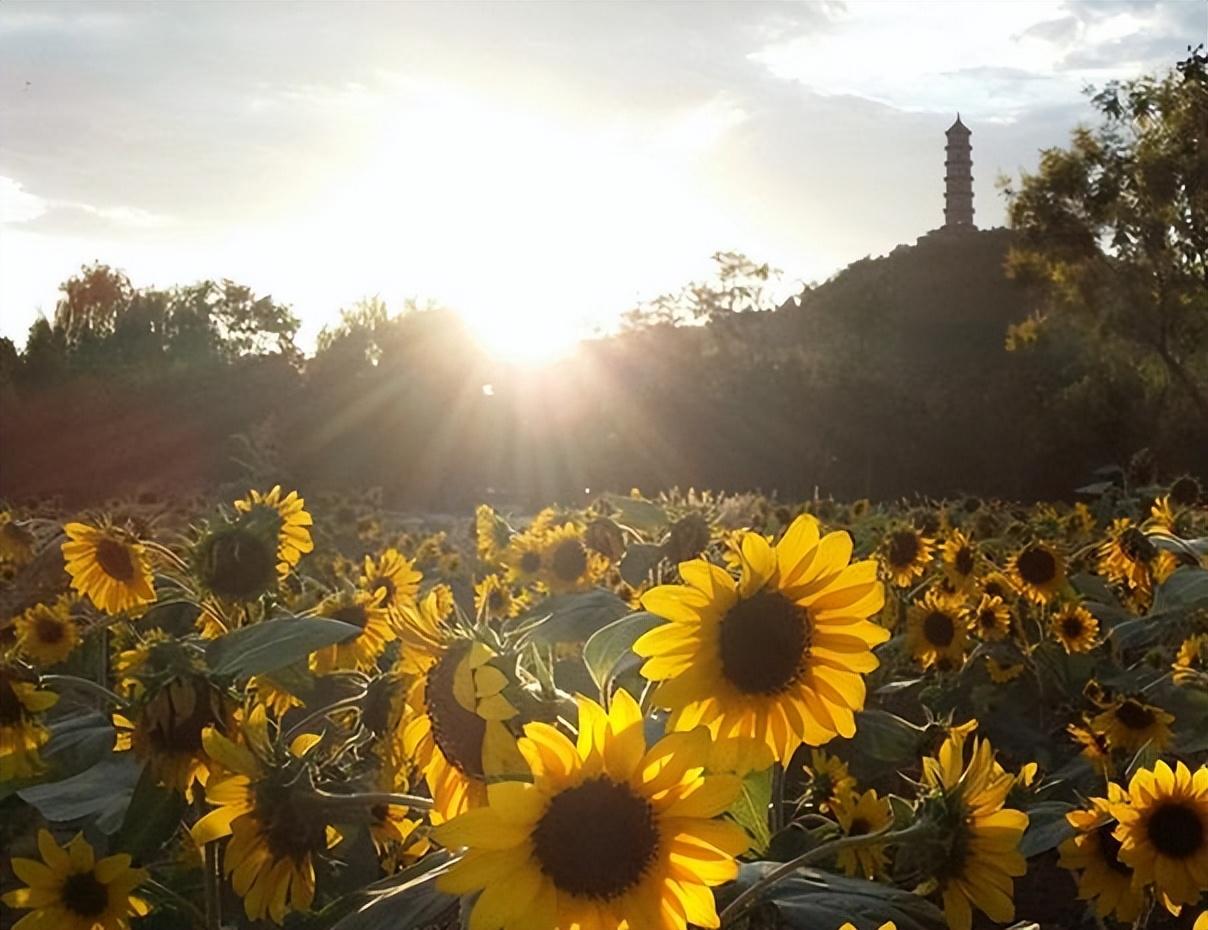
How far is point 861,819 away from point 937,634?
133 cm

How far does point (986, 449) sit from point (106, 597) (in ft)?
60.4

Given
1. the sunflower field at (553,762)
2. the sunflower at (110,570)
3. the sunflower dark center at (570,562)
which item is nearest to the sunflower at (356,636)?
the sunflower field at (553,762)

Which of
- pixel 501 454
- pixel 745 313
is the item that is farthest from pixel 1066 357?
pixel 745 313

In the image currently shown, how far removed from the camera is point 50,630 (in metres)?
3.13

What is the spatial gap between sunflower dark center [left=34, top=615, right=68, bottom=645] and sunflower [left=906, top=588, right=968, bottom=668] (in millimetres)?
2036

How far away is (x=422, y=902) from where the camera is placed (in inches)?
47.2

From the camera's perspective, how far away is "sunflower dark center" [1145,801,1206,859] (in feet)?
5.79

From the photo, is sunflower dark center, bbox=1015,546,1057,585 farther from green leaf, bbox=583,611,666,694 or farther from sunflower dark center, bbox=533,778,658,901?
sunflower dark center, bbox=533,778,658,901

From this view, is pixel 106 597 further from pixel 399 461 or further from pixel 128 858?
pixel 399 461

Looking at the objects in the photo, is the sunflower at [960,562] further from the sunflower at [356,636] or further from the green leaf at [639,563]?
the sunflower at [356,636]

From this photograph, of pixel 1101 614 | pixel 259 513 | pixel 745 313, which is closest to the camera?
pixel 259 513

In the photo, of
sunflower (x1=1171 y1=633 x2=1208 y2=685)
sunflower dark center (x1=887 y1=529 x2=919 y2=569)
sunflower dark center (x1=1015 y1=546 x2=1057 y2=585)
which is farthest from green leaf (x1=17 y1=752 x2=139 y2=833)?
sunflower dark center (x1=887 y1=529 x2=919 y2=569)

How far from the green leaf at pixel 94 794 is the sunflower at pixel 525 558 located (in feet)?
6.20

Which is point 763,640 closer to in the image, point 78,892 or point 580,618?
point 580,618
